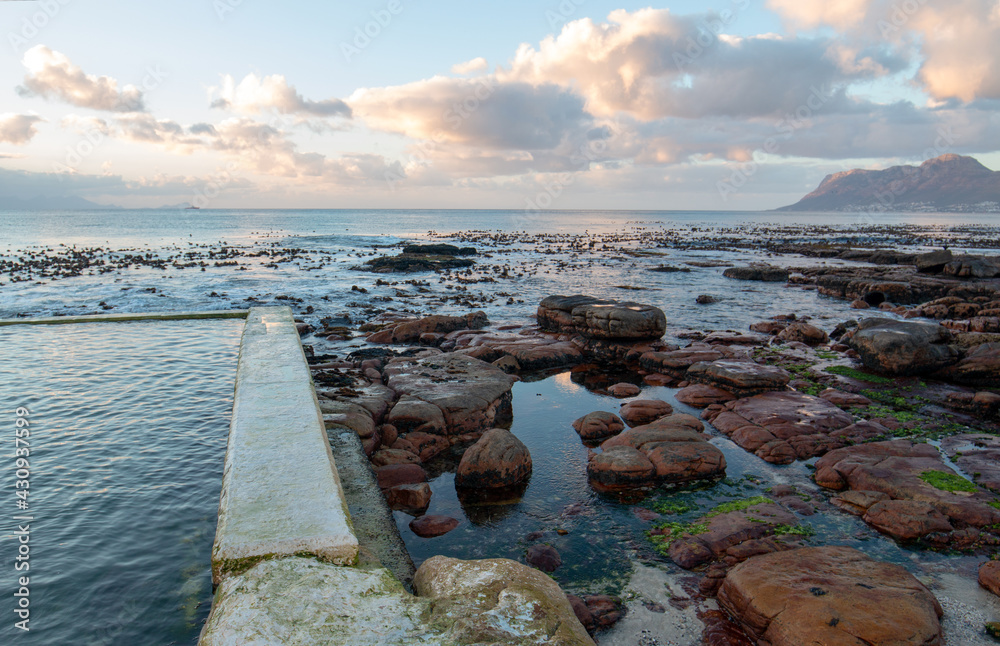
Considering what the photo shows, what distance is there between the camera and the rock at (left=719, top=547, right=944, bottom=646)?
540cm

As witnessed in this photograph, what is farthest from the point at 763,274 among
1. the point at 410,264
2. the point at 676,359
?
the point at 410,264

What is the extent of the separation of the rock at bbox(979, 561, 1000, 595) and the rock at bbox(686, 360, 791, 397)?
23.4 ft

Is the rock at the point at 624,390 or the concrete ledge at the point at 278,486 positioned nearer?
the concrete ledge at the point at 278,486

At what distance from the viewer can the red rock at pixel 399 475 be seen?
31.1ft

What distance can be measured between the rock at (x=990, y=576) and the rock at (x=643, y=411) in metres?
6.51

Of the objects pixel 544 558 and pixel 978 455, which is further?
pixel 978 455

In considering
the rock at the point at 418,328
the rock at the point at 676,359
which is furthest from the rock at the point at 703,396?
the rock at the point at 418,328

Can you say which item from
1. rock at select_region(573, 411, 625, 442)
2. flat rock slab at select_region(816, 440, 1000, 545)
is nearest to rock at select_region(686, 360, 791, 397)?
flat rock slab at select_region(816, 440, 1000, 545)

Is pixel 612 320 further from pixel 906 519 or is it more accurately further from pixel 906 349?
pixel 906 519

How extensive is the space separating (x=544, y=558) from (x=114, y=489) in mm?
6032

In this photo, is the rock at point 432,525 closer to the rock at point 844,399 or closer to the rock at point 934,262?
the rock at point 844,399

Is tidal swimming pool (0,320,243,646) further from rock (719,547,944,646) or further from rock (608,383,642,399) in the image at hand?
rock (608,383,642,399)

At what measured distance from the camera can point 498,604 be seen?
4617mm

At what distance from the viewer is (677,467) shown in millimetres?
9844
